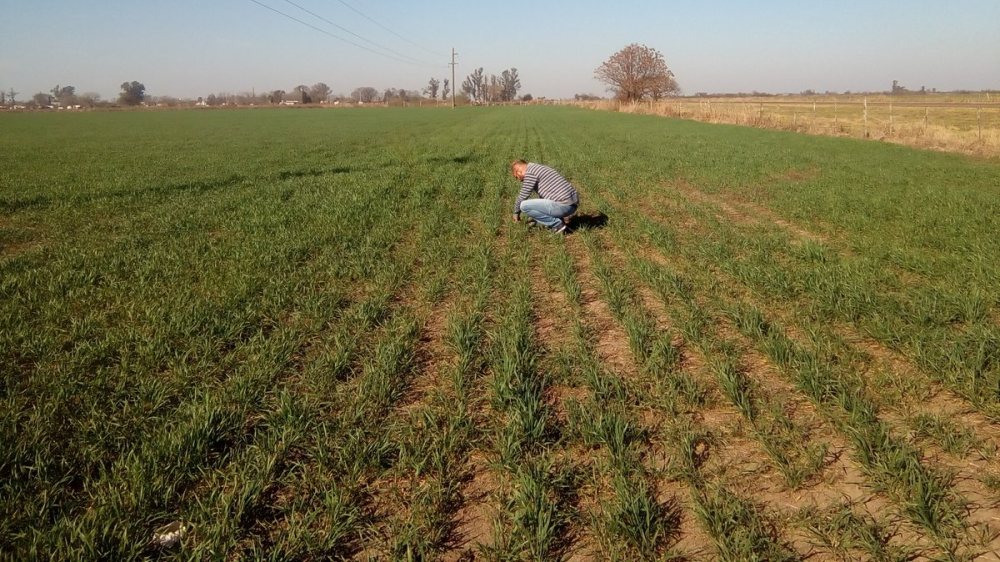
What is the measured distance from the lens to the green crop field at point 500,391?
2525mm

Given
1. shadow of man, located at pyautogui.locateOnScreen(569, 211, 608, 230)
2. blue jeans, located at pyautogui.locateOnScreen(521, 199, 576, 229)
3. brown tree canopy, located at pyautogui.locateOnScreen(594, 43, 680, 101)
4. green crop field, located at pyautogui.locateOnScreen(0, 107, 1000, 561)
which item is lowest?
green crop field, located at pyautogui.locateOnScreen(0, 107, 1000, 561)

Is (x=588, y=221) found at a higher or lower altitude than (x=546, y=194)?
lower

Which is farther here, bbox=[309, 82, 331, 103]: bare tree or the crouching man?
bbox=[309, 82, 331, 103]: bare tree

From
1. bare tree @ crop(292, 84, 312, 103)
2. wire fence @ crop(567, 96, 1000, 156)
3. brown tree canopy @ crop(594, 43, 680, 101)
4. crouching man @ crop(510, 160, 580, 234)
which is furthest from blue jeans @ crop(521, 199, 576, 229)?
bare tree @ crop(292, 84, 312, 103)

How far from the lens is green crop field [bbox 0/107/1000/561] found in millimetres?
2525

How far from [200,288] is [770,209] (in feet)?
34.2

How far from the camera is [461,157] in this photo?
2016 centimetres

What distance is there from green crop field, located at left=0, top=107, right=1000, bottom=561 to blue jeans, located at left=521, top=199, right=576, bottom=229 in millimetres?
409

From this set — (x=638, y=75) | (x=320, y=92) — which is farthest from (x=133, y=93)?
(x=638, y=75)

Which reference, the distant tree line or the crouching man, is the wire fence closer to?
the crouching man

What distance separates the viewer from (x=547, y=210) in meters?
8.52

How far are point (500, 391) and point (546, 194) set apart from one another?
202 inches

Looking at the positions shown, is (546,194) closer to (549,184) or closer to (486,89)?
(549,184)

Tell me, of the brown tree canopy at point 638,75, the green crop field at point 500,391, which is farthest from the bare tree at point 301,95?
the green crop field at point 500,391
